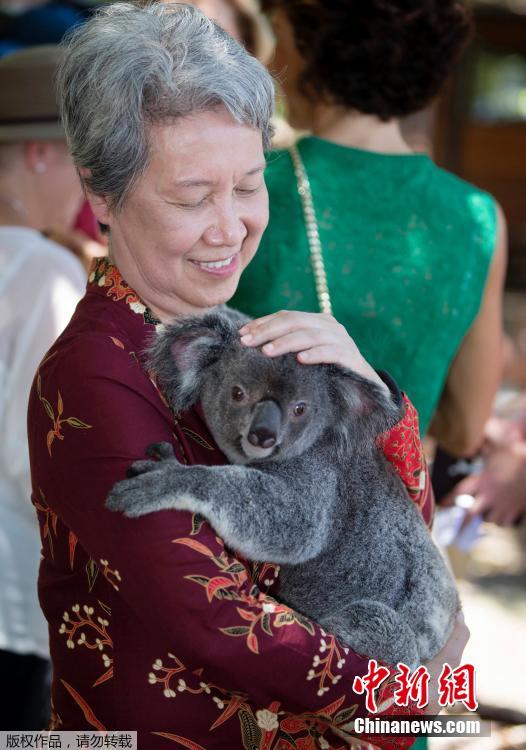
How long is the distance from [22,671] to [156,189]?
1425 millimetres

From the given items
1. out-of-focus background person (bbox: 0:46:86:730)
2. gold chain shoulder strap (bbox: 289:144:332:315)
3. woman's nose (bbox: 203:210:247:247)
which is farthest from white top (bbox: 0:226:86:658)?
woman's nose (bbox: 203:210:247:247)

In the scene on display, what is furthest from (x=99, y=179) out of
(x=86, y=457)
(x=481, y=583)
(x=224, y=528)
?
(x=481, y=583)

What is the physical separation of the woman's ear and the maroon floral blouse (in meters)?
0.07

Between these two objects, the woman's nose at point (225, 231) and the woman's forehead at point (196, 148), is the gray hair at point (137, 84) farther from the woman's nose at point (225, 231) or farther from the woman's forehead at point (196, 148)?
the woman's nose at point (225, 231)

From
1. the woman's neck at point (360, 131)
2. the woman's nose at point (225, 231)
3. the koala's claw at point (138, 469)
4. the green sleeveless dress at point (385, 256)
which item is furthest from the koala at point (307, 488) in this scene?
the woman's neck at point (360, 131)

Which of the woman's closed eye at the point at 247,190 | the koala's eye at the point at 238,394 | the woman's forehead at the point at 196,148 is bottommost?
the koala's eye at the point at 238,394

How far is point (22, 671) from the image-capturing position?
7.12ft

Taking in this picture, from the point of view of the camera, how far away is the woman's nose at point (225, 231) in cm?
126

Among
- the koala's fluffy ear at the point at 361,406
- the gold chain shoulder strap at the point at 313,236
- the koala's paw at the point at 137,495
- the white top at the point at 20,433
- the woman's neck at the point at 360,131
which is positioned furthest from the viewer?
the white top at the point at 20,433

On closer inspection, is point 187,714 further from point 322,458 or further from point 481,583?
point 481,583

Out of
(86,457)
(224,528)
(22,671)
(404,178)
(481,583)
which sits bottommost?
(481,583)

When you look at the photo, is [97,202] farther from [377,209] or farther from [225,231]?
[377,209]

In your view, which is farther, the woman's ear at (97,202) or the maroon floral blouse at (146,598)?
the woman's ear at (97,202)

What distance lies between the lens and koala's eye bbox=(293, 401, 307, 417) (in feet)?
4.11
